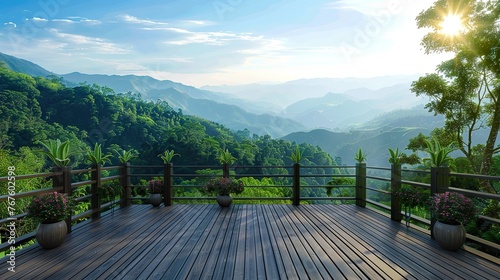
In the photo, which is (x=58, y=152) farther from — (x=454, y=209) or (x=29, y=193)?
(x=454, y=209)

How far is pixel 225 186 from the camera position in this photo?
6371 millimetres

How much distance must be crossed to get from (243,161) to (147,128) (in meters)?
20.4

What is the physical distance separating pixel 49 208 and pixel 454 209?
5438 millimetres

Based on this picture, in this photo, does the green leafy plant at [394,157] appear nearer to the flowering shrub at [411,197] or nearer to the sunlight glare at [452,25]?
the flowering shrub at [411,197]

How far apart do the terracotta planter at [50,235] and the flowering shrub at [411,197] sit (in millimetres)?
5350

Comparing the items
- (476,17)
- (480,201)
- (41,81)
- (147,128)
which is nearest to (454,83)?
(476,17)

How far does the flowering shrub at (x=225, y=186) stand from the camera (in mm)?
6379

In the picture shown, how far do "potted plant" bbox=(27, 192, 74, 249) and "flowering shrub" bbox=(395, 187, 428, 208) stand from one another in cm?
532

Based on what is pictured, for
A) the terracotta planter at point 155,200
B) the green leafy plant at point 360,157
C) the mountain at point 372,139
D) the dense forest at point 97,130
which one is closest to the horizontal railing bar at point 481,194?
the green leafy plant at point 360,157

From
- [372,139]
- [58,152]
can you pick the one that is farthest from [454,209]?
[372,139]

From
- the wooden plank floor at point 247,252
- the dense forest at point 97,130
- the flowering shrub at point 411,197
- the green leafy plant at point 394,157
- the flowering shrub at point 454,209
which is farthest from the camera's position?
the dense forest at point 97,130

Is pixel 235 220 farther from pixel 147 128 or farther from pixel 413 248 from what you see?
pixel 147 128

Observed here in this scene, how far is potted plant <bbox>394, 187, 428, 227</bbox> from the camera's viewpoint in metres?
4.52

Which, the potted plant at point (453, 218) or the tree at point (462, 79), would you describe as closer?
the potted plant at point (453, 218)
